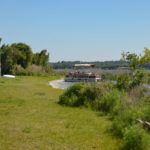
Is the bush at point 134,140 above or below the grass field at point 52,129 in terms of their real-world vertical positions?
above

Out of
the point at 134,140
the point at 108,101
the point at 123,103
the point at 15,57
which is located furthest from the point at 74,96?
the point at 15,57

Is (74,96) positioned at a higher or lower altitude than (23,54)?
lower

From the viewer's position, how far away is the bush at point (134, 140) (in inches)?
489

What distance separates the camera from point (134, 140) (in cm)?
1255

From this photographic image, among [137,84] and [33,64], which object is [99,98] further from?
[33,64]

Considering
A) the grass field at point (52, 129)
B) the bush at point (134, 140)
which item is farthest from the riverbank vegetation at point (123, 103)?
the grass field at point (52, 129)

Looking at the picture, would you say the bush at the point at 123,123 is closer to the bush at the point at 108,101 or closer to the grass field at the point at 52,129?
the grass field at the point at 52,129

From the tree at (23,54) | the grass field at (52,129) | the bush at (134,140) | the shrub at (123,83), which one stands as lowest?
the grass field at (52,129)

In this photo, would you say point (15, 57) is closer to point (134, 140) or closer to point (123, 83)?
point (123, 83)

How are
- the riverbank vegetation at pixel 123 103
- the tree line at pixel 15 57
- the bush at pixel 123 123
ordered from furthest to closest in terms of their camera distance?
the tree line at pixel 15 57 → the bush at pixel 123 123 → the riverbank vegetation at pixel 123 103

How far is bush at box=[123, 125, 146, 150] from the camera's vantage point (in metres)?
12.4

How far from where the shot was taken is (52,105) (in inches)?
1006

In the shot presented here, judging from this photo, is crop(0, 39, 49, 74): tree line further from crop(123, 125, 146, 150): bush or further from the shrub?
crop(123, 125, 146, 150): bush

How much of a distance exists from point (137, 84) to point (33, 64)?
75428 mm
